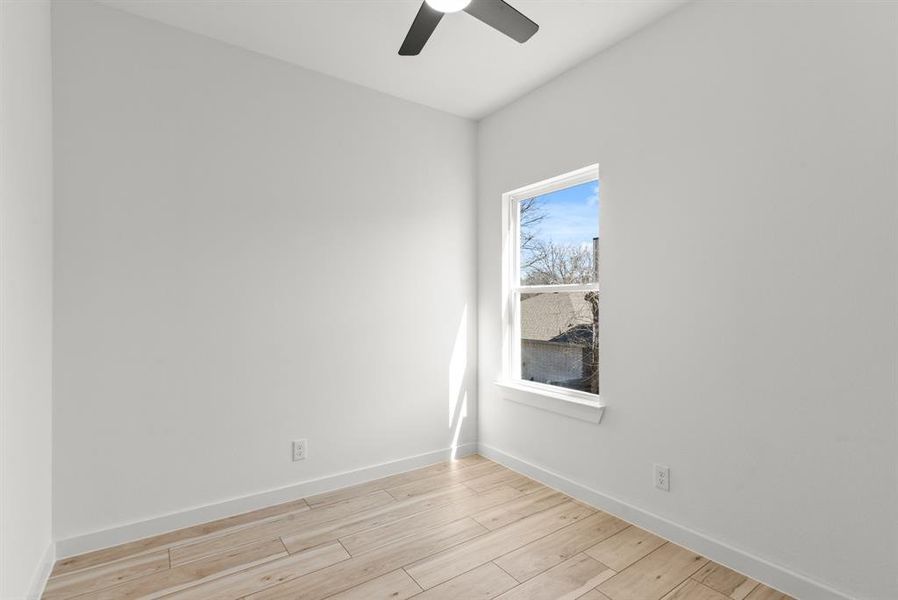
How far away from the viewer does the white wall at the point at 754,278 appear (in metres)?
1.65

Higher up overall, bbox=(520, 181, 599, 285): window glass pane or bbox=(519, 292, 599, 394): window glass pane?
bbox=(520, 181, 599, 285): window glass pane

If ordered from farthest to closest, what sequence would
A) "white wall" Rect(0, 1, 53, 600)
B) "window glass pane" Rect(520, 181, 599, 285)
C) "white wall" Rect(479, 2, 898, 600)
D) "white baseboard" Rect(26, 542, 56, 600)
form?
"window glass pane" Rect(520, 181, 599, 285), "white baseboard" Rect(26, 542, 56, 600), "white wall" Rect(479, 2, 898, 600), "white wall" Rect(0, 1, 53, 600)

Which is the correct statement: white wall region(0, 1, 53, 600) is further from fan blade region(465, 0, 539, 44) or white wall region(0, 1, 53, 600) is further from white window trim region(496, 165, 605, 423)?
white window trim region(496, 165, 605, 423)

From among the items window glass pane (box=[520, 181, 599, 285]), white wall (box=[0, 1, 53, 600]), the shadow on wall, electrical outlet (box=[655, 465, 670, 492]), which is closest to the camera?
white wall (box=[0, 1, 53, 600])

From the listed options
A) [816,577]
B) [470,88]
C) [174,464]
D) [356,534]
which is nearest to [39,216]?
[174,464]

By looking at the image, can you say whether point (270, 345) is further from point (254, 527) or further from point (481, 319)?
point (481, 319)

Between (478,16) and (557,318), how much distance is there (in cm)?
A: 187

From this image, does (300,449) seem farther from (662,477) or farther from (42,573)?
(662,477)

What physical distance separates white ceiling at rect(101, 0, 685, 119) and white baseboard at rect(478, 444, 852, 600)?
2581 mm

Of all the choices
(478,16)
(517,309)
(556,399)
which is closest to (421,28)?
(478,16)

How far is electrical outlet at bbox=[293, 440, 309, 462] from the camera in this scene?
2740 mm

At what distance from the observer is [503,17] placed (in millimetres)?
1856

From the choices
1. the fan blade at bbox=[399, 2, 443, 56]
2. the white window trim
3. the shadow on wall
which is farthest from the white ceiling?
the shadow on wall

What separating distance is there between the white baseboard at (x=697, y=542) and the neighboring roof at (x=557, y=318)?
0.89 meters
